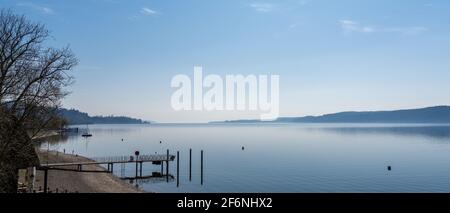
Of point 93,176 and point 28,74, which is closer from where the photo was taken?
point 28,74

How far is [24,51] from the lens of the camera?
20.8 meters

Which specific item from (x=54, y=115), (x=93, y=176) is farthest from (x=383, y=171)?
(x=54, y=115)

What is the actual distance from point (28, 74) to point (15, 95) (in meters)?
1.24

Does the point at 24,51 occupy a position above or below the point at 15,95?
above

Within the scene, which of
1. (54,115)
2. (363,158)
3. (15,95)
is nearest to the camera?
(15,95)
